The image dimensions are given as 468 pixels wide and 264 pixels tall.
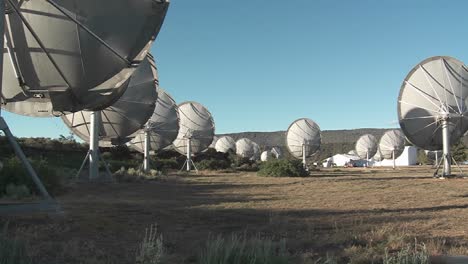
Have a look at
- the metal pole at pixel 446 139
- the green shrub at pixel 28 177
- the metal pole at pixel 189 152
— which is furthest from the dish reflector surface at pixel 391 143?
the green shrub at pixel 28 177

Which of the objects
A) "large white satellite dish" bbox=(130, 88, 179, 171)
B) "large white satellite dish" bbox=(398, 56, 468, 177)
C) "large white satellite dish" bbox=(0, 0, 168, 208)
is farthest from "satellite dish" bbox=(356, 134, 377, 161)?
"large white satellite dish" bbox=(0, 0, 168, 208)

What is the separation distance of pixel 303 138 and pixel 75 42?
46752 millimetres

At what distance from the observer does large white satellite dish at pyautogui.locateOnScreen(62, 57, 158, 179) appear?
23.2 meters

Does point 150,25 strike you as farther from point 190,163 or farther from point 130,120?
point 190,163

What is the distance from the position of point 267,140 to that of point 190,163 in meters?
128

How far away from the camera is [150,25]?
1019cm

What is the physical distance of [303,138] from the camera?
55.4m

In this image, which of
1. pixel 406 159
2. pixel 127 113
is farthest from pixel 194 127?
pixel 406 159

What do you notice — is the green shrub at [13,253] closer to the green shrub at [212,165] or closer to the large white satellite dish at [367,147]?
the green shrub at [212,165]

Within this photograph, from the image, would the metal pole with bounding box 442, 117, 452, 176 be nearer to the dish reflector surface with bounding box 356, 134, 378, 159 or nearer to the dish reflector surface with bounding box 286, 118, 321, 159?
the dish reflector surface with bounding box 286, 118, 321, 159

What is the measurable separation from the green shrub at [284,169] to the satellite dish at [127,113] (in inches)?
527

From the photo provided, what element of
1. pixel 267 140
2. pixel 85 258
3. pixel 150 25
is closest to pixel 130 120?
pixel 150 25

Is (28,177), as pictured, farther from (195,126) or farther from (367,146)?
(367,146)

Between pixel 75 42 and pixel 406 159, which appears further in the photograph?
pixel 406 159
